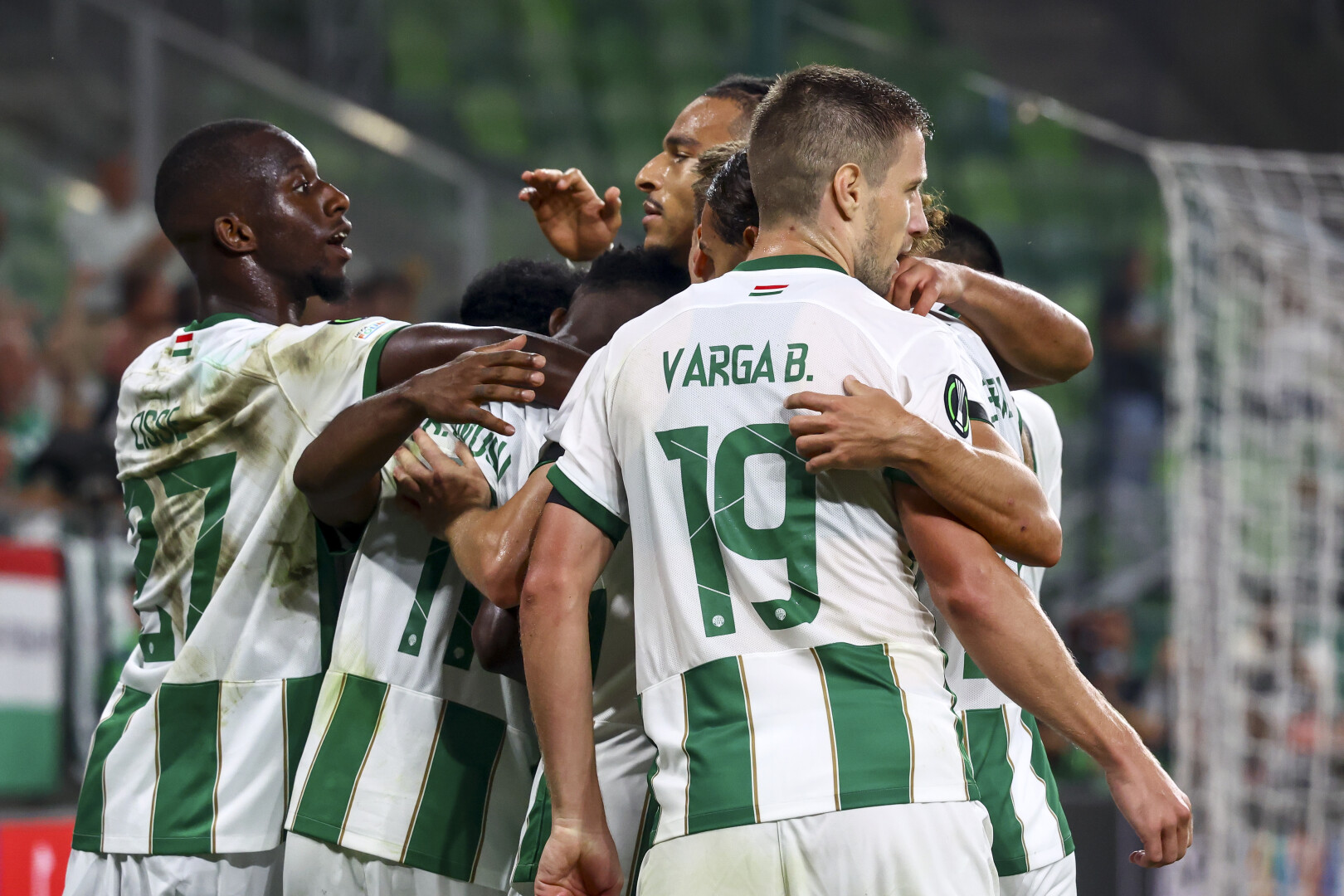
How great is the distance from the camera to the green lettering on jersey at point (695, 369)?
2.14 metres

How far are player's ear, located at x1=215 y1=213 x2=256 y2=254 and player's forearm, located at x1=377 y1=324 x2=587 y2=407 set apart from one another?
52cm

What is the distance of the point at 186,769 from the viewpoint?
112 inches

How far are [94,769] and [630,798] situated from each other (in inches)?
45.0

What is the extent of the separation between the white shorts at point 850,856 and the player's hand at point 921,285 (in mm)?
892

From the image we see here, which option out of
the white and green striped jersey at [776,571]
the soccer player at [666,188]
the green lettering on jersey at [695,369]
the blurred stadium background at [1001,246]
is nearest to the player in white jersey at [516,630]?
the white and green striped jersey at [776,571]

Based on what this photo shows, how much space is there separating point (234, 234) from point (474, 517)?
3.03 ft

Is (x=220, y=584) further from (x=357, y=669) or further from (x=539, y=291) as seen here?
(x=539, y=291)

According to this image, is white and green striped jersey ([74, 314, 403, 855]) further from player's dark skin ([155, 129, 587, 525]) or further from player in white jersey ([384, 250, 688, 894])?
player in white jersey ([384, 250, 688, 894])

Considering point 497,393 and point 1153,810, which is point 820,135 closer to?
point 497,393

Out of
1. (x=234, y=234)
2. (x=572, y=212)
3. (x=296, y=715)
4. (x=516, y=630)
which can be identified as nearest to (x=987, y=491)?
(x=516, y=630)

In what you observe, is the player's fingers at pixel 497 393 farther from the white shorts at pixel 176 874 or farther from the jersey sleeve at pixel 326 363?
the white shorts at pixel 176 874

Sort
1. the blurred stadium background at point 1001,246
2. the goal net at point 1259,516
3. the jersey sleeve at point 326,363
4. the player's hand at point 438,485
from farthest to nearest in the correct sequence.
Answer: the goal net at point 1259,516 → the blurred stadium background at point 1001,246 → the jersey sleeve at point 326,363 → the player's hand at point 438,485

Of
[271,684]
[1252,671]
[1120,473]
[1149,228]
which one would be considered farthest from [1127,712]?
[271,684]

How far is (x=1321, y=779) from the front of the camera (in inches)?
296
